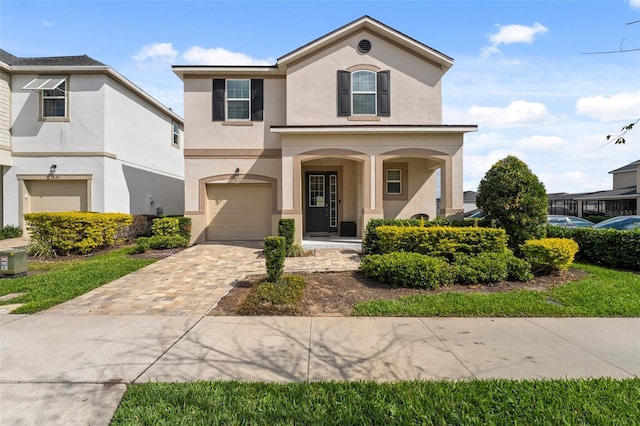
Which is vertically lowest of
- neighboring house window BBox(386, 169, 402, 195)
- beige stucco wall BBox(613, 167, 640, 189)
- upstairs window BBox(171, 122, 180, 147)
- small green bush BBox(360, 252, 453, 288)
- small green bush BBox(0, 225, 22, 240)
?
small green bush BBox(360, 252, 453, 288)

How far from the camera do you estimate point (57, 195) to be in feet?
42.7

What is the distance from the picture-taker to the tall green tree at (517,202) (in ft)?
26.6

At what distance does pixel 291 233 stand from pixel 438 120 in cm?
751

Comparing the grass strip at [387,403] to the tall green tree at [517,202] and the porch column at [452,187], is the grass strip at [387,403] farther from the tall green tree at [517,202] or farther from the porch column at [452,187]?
the porch column at [452,187]

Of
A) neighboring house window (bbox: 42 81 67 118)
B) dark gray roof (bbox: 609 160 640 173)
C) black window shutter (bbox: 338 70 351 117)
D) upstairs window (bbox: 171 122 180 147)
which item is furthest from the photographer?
dark gray roof (bbox: 609 160 640 173)

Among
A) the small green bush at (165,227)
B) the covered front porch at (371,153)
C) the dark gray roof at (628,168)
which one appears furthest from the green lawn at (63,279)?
the dark gray roof at (628,168)

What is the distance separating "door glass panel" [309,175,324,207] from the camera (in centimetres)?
1357

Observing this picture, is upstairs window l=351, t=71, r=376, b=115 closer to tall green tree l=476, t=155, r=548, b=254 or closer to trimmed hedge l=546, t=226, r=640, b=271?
tall green tree l=476, t=155, r=548, b=254

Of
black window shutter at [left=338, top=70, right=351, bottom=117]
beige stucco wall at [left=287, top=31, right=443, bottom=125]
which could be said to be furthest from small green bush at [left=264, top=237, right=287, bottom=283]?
black window shutter at [left=338, top=70, right=351, bottom=117]

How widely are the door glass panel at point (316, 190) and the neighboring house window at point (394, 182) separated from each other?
9.47 ft

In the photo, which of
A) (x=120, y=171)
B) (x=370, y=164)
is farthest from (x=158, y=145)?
(x=370, y=164)

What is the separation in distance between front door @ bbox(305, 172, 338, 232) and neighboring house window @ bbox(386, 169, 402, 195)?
2302 mm

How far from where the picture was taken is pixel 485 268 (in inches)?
262

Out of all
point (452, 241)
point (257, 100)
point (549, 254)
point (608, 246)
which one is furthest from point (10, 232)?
point (608, 246)
